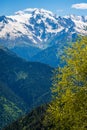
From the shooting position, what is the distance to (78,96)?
141ft

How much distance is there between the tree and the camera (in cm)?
4253

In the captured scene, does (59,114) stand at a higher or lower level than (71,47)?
lower

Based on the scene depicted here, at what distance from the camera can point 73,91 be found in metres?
44.3

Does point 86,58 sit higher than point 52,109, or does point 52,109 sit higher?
point 86,58

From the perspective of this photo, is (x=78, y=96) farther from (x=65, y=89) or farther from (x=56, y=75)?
(x=56, y=75)

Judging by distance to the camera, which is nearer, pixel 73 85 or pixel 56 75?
pixel 73 85

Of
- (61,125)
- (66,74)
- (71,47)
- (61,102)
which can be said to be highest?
(71,47)

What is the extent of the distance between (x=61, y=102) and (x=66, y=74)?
3974 millimetres

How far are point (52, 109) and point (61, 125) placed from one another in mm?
2611

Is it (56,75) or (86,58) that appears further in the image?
(56,75)

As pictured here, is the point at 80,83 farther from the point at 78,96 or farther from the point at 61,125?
the point at 61,125

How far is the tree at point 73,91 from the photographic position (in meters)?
42.5

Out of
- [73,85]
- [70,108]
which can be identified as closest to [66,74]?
[73,85]

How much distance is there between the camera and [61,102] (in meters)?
46.3
